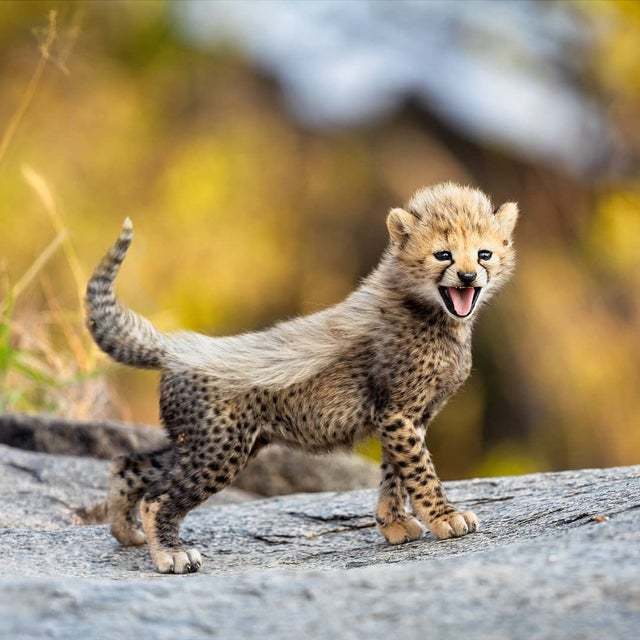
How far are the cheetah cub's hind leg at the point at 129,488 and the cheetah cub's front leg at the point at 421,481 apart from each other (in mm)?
855

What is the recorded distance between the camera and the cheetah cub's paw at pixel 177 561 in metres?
4.52

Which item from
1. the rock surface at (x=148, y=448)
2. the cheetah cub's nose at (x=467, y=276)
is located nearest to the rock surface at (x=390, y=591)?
the cheetah cub's nose at (x=467, y=276)

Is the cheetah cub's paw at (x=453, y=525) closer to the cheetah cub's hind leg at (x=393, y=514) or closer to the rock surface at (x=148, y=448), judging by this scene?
the cheetah cub's hind leg at (x=393, y=514)

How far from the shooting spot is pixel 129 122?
46.3 feet

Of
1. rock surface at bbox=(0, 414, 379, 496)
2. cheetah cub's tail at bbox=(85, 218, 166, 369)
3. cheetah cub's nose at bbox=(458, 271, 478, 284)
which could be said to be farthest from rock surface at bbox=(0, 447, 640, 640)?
rock surface at bbox=(0, 414, 379, 496)

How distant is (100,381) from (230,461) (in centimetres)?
326

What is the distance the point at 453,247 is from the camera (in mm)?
4754

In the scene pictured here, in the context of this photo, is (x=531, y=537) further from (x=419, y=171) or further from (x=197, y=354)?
(x=419, y=171)

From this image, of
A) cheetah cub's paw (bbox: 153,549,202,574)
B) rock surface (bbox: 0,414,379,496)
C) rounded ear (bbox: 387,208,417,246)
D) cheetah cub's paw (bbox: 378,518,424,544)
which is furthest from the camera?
rock surface (bbox: 0,414,379,496)

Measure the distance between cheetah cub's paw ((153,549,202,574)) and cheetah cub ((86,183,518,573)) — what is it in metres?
0.02

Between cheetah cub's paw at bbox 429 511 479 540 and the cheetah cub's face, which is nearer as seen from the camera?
cheetah cub's paw at bbox 429 511 479 540

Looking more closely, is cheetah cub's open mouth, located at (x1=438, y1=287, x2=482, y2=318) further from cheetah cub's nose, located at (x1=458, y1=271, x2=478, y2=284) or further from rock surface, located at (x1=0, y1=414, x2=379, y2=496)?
rock surface, located at (x1=0, y1=414, x2=379, y2=496)

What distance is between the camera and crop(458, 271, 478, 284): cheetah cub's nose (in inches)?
183

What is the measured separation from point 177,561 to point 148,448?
1950 millimetres
